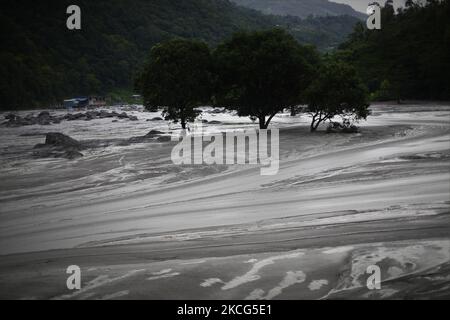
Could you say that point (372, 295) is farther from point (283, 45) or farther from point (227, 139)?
point (283, 45)

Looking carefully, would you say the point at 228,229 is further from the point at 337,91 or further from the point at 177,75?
the point at 177,75

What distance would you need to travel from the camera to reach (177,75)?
135 feet

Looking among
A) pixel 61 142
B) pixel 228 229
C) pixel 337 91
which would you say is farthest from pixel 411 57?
pixel 228 229

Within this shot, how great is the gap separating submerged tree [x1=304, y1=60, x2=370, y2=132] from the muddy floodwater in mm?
14024

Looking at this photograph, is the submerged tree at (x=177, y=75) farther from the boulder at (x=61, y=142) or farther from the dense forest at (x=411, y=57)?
the dense forest at (x=411, y=57)

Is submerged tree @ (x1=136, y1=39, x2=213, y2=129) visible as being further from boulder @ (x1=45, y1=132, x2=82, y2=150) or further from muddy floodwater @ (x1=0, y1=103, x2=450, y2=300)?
muddy floodwater @ (x1=0, y1=103, x2=450, y2=300)

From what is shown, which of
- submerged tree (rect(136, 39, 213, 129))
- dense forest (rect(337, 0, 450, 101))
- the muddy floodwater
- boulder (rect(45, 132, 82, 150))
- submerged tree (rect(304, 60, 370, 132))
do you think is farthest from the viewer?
dense forest (rect(337, 0, 450, 101))

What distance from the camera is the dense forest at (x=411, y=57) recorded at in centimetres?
9812

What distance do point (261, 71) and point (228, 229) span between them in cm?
3023

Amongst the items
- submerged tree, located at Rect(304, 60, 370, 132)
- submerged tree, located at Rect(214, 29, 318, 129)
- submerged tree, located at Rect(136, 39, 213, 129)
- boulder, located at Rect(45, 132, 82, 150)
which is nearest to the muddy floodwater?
boulder, located at Rect(45, 132, 82, 150)

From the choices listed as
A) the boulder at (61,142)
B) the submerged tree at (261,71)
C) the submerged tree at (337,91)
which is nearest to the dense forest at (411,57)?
the submerged tree at (261,71)

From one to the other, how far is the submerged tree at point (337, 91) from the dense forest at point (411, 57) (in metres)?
54.5

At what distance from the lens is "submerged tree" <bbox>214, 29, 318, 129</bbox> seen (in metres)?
39.9
